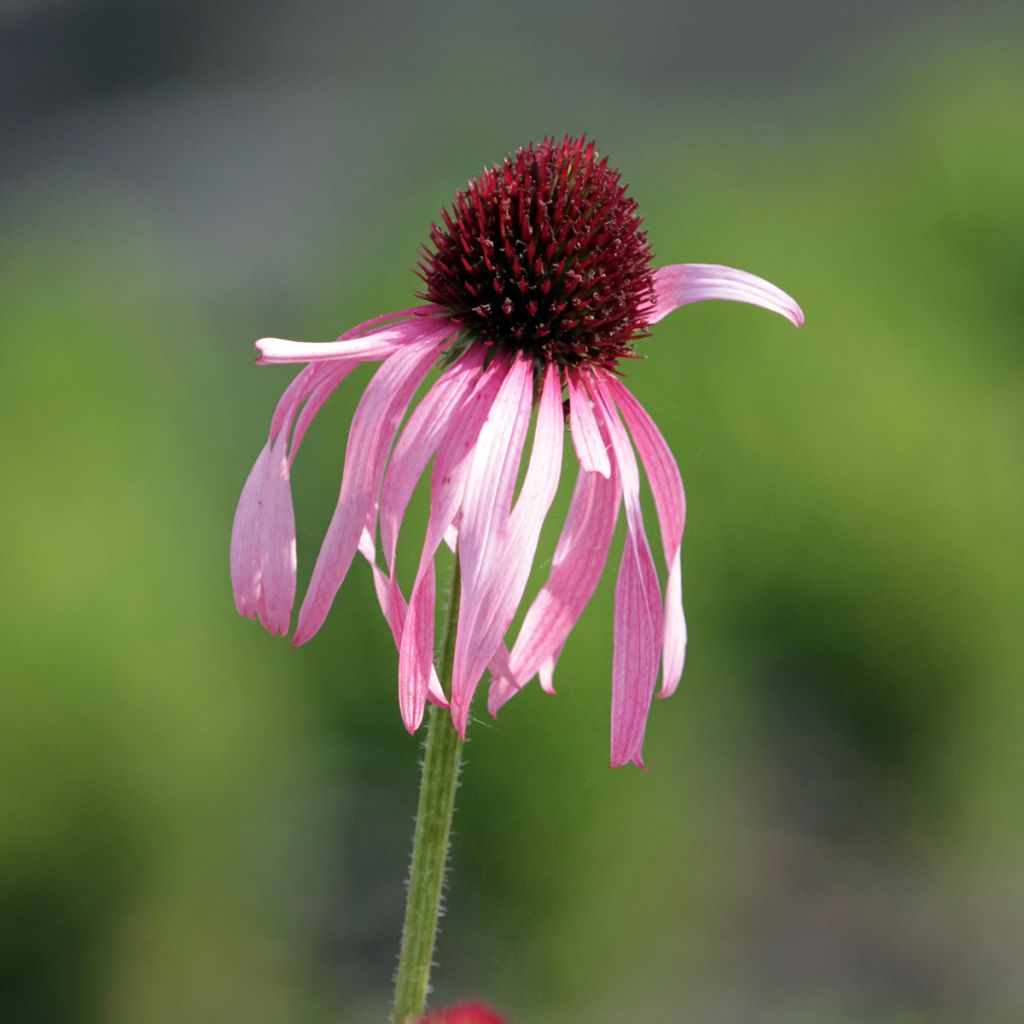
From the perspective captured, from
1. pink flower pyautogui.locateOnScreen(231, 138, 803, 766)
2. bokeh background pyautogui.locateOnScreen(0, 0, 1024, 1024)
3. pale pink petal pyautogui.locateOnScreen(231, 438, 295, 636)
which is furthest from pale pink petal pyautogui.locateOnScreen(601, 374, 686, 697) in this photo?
bokeh background pyautogui.locateOnScreen(0, 0, 1024, 1024)

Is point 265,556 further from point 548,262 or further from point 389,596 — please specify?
point 548,262

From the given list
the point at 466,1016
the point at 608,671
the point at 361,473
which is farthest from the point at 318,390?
the point at 608,671

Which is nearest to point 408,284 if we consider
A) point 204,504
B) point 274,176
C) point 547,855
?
point 204,504

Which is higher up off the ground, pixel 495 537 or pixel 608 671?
pixel 495 537

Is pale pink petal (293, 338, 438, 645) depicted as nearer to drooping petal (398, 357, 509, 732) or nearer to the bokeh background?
drooping petal (398, 357, 509, 732)

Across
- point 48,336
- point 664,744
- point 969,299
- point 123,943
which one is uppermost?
point 969,299

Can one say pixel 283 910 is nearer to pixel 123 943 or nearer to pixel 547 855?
pixel 123 943
